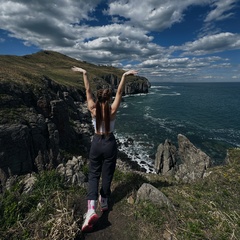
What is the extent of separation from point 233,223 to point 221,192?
230 centimetres

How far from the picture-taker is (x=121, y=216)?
5.64m

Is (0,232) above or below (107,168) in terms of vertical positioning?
below

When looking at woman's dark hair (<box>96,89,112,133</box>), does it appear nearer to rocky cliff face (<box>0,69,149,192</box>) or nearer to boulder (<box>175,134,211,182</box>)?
rocky cliff face (<box>0,69,149,192</box>)

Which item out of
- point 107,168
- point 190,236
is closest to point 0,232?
point 107,168

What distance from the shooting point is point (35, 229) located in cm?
448

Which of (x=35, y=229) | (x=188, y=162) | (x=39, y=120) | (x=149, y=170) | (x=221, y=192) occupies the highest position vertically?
(x=35, y=229)

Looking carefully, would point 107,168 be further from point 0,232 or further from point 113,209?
point 0,232

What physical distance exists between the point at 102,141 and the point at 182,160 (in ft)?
84.8

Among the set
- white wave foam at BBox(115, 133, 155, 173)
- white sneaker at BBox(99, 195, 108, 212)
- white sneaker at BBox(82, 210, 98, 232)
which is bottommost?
white wave foam at BBox(115, 133, 155, 173)

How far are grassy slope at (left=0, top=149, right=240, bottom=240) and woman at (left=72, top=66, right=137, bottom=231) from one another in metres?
0.59

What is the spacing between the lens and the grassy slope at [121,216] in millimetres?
4602

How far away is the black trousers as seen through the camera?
5473 millimetres

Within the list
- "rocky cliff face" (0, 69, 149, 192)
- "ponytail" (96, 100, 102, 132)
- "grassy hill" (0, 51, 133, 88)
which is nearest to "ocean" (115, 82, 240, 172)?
"rocky cliff face" (0, 69, 149, 192)

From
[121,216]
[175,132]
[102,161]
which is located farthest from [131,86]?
[121,216]
